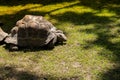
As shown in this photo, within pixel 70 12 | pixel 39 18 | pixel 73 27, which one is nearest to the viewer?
pixel 39 18

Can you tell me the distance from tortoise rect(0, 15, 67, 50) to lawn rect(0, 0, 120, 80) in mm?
171

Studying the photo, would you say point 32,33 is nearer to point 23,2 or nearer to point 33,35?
point 33,35

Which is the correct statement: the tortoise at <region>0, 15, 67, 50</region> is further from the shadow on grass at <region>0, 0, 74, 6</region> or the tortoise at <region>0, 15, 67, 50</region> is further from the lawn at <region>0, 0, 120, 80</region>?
the shadow on grass at <region>0, 0, 74, 6</region>

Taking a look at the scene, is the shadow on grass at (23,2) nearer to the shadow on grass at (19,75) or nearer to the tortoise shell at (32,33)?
the tortoise shell at (32,33)

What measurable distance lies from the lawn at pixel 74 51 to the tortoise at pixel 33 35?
0.17 meters

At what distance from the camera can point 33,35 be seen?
6090 millimetres

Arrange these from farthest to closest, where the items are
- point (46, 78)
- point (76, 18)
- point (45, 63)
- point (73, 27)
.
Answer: point (76, 18), point (73, 27), point (45, 63), point (46, 78)

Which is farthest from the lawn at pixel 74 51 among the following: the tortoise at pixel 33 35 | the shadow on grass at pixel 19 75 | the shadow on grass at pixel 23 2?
the shadow on grass at pixel 23 2

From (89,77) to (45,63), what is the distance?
3.08 ft

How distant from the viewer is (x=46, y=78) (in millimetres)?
5000

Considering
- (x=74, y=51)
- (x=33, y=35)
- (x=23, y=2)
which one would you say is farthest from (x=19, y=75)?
(x=23, y=2)

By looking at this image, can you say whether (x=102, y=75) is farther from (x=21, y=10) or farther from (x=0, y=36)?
(x=21, y=10)

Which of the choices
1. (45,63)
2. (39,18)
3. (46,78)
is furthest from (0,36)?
(46,78)

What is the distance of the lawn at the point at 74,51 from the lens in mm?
5172
